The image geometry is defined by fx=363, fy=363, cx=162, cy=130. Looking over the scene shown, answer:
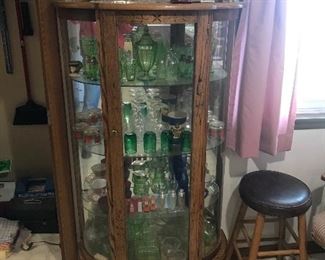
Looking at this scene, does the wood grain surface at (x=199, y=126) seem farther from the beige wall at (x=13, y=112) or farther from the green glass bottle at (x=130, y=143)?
the beige wall at (x=13, y=112)

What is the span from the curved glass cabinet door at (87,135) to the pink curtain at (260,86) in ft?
1.92

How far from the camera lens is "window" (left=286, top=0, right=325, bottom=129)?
1.76 meters

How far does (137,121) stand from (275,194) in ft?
2.17


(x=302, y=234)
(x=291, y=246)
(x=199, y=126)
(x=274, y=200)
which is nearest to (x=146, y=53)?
(x=199, y=126)

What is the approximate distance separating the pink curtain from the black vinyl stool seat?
13 cm

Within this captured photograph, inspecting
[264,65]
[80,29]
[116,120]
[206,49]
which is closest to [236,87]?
[264,65]

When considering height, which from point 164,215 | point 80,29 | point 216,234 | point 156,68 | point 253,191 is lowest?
point 216,234

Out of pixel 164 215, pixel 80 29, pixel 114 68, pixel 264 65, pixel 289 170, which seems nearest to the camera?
pixel 114 68

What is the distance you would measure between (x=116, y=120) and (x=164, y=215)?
55cm

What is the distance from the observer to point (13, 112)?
6.95 ft

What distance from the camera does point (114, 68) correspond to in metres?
1.25

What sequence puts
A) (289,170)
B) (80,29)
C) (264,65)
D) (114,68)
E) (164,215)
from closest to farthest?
(114,68) → (80,29) → (264,65) → (164,215) → (289,170)

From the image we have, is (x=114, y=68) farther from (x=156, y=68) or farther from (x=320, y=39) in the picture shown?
(x=320, y=39)

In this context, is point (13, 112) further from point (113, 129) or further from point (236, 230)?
point (236, 230)
